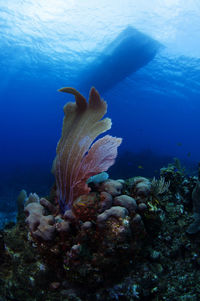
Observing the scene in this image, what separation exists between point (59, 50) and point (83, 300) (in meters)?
31.4

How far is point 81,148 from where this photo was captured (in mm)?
3852

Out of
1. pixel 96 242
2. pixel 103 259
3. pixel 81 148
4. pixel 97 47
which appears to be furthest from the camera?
pixel 97 47

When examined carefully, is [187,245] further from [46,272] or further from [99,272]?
[46,272]

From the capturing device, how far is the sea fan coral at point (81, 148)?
362cm

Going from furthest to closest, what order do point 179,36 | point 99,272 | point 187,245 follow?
point 179,36, point 187,245, point 99,272

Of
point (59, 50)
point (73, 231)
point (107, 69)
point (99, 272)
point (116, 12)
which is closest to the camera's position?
point (99, 272)

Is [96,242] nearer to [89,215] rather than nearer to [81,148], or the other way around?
[89,215]

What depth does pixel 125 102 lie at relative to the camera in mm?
50219

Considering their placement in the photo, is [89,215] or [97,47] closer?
[89,215]

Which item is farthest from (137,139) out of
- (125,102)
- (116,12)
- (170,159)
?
(116,12)

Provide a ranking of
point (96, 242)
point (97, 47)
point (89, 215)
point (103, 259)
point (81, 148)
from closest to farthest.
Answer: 1. point (103, 259)
2. point (96, 242)
3. point (89, 215)
4. point (81, 148)
5. point (97, 47)

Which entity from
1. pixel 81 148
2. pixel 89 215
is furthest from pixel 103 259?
pixel 81 148

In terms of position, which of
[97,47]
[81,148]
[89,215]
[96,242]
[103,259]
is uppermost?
[97,47]

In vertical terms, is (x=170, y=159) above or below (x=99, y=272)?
above
